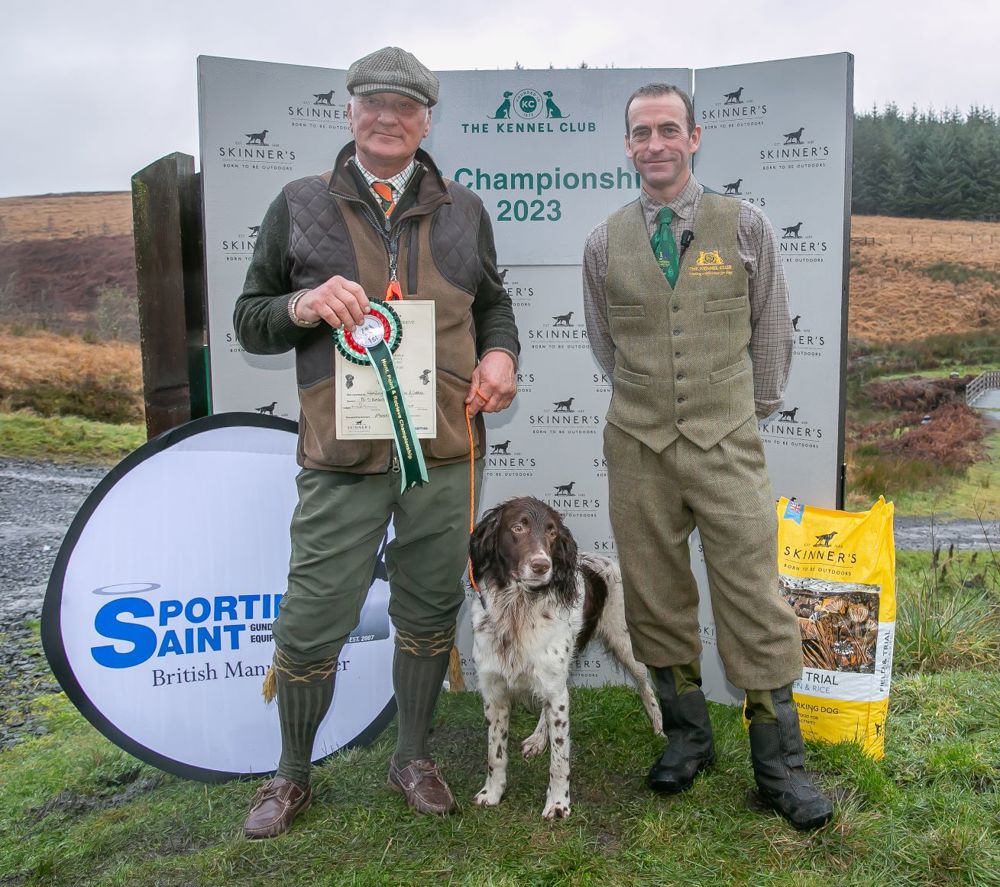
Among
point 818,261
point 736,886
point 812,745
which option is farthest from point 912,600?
point 736,886

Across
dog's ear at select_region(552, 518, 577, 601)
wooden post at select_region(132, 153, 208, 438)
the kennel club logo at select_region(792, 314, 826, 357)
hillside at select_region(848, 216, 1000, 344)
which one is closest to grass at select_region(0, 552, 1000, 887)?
dog's ear at select_region(552, 518, 577, 601)

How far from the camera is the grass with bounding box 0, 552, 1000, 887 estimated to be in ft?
7.20

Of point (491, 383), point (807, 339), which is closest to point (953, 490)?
point (807, 339)

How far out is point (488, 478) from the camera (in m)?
3.60

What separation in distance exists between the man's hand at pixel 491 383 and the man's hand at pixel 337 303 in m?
0.42

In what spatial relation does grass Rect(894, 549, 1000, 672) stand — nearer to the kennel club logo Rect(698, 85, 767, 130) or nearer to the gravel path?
the gravel path

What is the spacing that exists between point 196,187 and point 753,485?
7.70ft

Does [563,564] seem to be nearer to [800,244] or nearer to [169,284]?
[800,244]

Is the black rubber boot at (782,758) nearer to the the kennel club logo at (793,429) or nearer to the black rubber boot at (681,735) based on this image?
the black rubber boot at (681,735)

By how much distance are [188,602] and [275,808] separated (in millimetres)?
776

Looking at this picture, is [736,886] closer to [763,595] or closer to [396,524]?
[763,595]

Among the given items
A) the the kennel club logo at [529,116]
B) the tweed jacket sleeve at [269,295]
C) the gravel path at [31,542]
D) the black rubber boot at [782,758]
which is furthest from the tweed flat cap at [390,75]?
the gravel path at [31,542]

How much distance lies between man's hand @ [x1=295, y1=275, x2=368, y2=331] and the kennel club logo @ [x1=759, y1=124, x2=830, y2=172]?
197cm

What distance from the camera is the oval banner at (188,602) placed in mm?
2654
